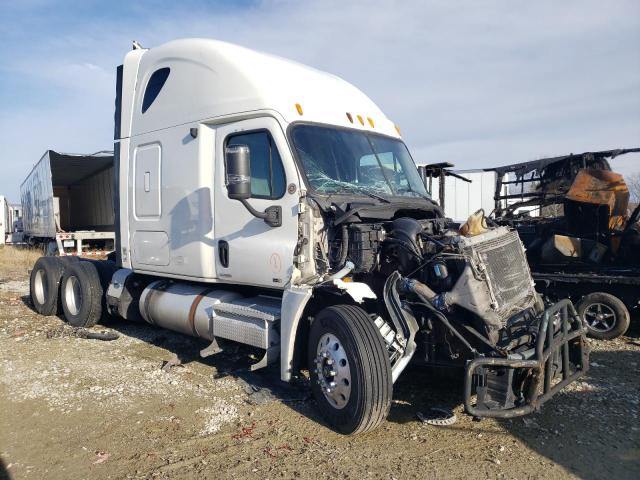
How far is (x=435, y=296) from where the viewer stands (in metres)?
3.92

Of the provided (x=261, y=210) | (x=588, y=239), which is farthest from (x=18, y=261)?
(x=588, y=239)

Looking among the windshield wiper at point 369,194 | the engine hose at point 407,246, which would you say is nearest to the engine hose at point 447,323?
the engine hose at point 407,246

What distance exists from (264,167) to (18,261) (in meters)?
15.8

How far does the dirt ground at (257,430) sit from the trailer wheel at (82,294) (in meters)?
1.50

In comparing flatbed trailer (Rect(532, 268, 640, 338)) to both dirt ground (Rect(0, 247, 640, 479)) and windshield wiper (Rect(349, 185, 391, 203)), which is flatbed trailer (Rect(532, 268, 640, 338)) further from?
windshield wiper (Rect(349, 185, 391, 203))

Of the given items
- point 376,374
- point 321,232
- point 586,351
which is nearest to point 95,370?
point 321,232

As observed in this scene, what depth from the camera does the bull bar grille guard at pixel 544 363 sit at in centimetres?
354

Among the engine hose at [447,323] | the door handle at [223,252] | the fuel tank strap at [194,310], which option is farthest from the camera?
the fuel tank strap at [194,310]

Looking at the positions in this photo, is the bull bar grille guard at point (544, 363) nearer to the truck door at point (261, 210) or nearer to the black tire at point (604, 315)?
the truck door at point (261, 210)

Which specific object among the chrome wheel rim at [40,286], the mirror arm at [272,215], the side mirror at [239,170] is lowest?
the chrome wheel rim at [40,286]

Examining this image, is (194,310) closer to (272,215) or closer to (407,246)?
(272,215)

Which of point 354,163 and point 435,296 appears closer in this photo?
point 435,296

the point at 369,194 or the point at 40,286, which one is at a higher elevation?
the point at 369,194

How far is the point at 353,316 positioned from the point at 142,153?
3.81m
